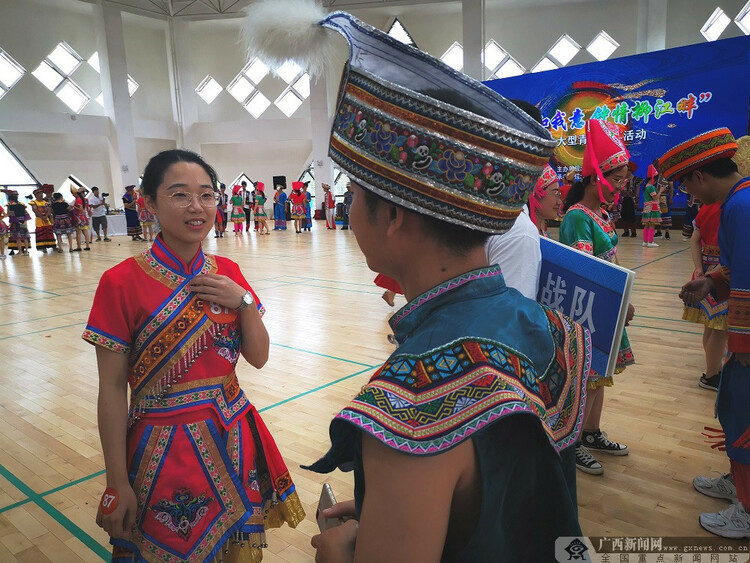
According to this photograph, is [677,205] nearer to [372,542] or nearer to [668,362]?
[668,362]

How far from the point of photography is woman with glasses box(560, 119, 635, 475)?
225cm

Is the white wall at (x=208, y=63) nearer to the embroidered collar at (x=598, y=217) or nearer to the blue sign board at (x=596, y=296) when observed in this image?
the embroidered collar at (x=598, y=217)

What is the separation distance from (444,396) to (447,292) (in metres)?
0.15

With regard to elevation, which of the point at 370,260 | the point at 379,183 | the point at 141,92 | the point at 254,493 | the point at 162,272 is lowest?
the point at 254,493

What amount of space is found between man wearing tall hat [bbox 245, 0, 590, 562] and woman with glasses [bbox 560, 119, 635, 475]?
1.70 m

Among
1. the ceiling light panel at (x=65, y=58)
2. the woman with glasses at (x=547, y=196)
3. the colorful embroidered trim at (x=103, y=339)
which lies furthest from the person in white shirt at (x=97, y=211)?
the colorful embroidered trim at (x=103, y=339)

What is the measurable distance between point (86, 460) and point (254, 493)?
1578 mm

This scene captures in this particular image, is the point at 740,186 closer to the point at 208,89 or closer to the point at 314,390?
the point at 314,390

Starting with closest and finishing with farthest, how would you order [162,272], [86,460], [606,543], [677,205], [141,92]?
[162,272]
[606,543]
[86,460]
[677,205]
[141,92]

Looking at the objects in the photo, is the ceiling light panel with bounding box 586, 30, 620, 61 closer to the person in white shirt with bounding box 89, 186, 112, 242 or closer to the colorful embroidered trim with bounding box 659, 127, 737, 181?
the person in white shirt with bounding box 89, 186, 112, 242

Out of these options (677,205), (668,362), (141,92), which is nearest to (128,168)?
(141,92)

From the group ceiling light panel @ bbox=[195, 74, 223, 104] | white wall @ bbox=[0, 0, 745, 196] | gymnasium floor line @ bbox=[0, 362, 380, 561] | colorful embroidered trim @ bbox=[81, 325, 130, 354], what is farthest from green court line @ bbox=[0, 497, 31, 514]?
ceiling light panel @ bbox=[195, 74, 223, 104]

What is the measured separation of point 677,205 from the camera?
39.7 feet

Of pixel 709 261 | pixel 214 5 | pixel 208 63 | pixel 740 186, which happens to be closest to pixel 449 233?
pixel 740 186
